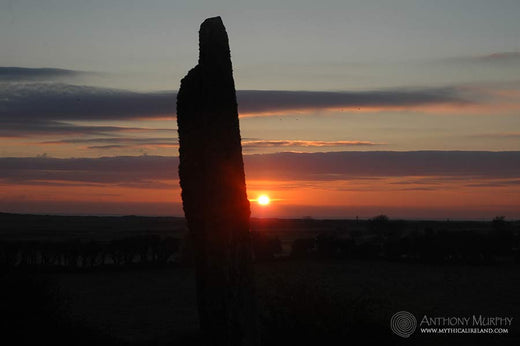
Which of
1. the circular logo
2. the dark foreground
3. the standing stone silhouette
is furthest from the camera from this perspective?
the circular logo

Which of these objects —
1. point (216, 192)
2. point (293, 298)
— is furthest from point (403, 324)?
point (216, 192)

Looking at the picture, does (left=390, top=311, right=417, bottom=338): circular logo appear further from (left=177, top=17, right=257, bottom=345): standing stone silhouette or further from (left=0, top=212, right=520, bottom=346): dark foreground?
(left=177, top=17, right=257, bottom=345): standing stone silhouette

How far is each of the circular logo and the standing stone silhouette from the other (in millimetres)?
11059

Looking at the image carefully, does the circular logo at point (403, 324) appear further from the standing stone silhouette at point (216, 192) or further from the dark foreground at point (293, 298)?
the standing stone silhouette at point (216, 192)

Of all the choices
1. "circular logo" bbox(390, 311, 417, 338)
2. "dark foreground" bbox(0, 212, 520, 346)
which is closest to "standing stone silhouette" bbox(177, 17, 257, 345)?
"dark foreground" bbox(0, 212, 520, 346)

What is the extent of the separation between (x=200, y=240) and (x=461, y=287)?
26864mm

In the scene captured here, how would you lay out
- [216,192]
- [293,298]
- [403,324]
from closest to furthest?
[216,192], [293,298], [403,324]

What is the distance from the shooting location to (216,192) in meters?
10.2

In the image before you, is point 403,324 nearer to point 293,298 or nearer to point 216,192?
point 293,298

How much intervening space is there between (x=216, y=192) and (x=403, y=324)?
12.8 meters

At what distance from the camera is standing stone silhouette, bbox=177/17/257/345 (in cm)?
1002

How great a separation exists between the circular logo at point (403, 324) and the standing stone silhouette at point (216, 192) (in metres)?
11.1

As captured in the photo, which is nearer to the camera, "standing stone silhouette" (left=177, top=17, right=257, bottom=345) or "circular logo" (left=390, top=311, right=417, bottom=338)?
"standing stone silhouette" (left=177, top=17, right=257, bottom=345)

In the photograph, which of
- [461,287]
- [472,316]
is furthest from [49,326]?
[461,287]
